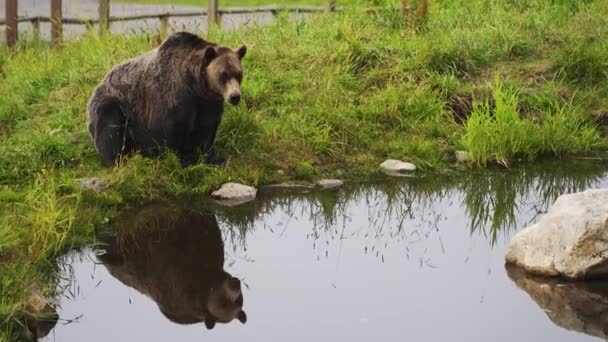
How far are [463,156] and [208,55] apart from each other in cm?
279

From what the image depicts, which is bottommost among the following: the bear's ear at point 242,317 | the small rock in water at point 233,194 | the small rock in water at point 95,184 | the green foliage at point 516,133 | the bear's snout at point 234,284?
the bear's ear at point 242,317

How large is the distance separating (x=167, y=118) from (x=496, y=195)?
9.80 ft

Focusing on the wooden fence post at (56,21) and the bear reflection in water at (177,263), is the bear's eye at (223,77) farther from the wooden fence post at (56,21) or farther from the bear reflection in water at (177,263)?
the wooden fence post at (56,21)

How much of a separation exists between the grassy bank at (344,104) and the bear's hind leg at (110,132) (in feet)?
0.56

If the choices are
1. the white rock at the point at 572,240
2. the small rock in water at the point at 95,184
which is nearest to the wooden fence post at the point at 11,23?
the small rock in water at the point at 95,184

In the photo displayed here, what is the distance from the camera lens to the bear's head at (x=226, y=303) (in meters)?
7.64

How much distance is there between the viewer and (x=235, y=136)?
1112cm

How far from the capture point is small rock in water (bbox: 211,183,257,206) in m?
10.2

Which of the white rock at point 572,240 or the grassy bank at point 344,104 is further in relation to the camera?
the grassy bank at point 344,104

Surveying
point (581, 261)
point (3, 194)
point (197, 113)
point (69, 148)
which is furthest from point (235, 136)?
point (581, 261)

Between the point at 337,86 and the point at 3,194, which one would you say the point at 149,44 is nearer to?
the point at 337,86

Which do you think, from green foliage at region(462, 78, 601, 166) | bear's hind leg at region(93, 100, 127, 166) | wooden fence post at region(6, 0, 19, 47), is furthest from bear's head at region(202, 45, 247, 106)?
wooden fence post at region(6, 0, 19, 47)

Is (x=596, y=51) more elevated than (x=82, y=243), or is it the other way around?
(x=596, y=51)

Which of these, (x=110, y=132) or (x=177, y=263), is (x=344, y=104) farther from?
(x=177, y=263)
